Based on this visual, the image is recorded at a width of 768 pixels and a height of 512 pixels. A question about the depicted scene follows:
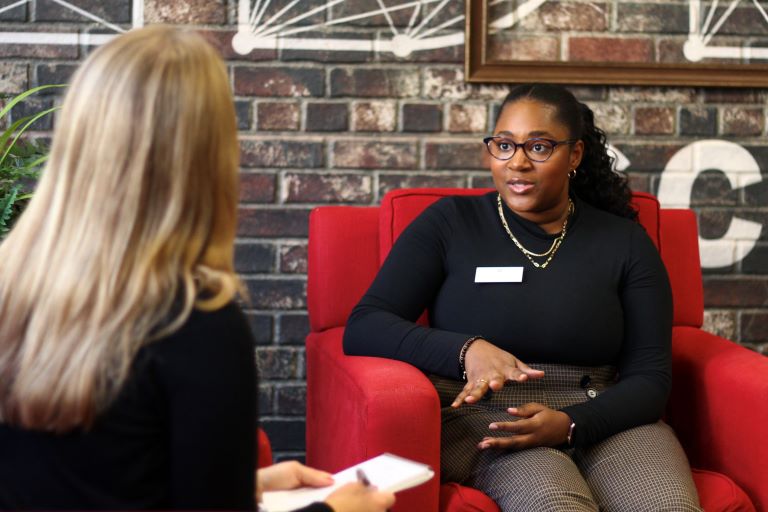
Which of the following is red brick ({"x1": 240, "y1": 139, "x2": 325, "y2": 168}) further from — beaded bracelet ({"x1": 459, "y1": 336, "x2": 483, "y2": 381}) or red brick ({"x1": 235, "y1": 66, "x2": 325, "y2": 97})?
beaded bracelet ({"x1": 459, "y1": 336, "x2": 483, "y2": 381})

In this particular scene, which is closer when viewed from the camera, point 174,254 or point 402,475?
point 174,254

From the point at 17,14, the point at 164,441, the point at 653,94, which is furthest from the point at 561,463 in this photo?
the point at 17,14

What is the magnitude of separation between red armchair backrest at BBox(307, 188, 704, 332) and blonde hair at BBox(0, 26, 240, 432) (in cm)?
128

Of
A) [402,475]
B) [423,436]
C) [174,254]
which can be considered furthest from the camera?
[423,436]

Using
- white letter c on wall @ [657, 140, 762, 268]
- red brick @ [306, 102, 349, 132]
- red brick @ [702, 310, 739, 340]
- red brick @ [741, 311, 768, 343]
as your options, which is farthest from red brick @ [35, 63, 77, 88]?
red brick @ [741, 311, 768, 343]

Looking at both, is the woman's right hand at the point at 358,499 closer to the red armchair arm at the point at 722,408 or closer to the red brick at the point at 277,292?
the red armchair arm at the point at 722,408

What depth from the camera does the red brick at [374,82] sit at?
8.71ft

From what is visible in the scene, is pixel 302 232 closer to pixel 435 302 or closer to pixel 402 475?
pixel 435 302

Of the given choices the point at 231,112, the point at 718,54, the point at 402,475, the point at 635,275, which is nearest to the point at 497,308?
the point at 635,275

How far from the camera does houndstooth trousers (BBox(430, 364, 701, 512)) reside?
5.44ft

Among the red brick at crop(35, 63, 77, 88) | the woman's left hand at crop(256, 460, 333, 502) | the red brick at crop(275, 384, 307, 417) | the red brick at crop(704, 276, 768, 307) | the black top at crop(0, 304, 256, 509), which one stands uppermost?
the red brick at crop(35, 63, 77, 88)

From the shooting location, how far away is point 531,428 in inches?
68.7

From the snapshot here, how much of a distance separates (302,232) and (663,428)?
3.92 feet

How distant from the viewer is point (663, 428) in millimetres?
1915
